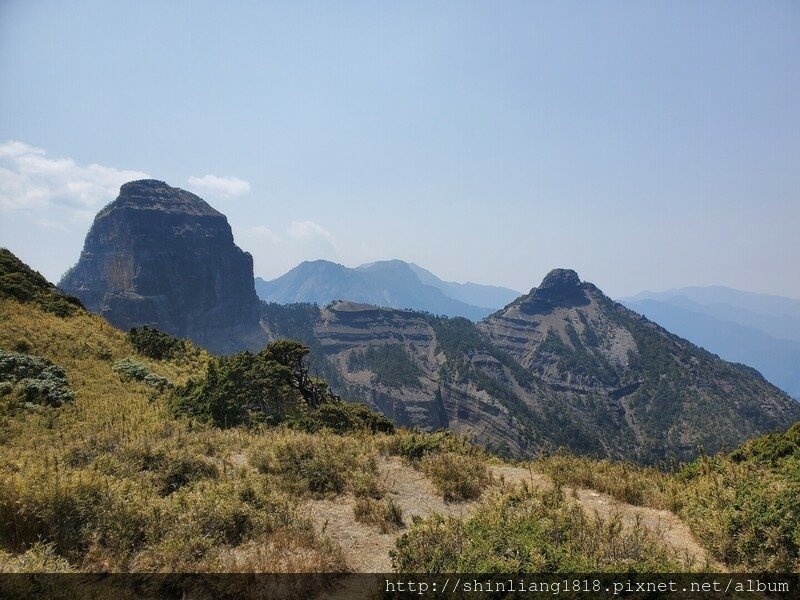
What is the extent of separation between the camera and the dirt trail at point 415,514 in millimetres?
7730

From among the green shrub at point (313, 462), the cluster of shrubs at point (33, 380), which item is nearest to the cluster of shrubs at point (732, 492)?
the green shrub at point (313, 462)

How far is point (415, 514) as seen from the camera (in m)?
9.77

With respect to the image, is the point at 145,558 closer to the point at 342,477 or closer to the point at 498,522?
the point at 342,477

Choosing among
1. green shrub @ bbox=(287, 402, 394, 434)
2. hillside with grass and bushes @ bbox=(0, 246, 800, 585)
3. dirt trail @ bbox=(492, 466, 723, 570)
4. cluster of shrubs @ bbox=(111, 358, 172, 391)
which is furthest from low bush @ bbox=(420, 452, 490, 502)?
cluster of shrubs @ bbox=(111, 358, 172, 391)

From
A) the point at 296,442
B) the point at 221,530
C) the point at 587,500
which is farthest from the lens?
the point at 296,442

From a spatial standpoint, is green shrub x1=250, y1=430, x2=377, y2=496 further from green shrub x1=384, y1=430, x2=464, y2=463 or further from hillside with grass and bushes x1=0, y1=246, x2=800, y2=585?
green shrub x1=384, y1=430, x2=464, y2=463

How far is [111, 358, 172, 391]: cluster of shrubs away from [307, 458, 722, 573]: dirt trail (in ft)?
45.1

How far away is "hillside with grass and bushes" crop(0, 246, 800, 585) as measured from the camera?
691cm

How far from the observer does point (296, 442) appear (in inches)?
515

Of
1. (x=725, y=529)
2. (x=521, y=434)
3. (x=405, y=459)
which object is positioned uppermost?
(x=725, y=529)

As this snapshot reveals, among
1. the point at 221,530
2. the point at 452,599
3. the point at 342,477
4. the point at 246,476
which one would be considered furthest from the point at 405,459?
the point at 452,599

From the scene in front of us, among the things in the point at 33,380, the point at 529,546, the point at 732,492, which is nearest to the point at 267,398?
the point at 33,380

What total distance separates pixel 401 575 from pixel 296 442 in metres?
7.23

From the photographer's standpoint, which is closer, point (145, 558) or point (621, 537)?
point (145, 558)
